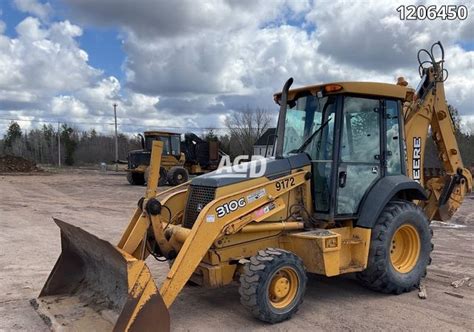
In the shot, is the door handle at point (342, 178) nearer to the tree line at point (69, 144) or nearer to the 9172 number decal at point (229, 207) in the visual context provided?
the 9172 number decal at point (229, 207)

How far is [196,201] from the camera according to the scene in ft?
18.0

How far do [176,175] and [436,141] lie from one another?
56.0 feet

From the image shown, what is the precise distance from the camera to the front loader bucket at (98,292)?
→ 4.23 metres

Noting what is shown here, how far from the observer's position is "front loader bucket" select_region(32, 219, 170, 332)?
4.23 meters

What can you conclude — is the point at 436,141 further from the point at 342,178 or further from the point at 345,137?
the point at 342,178

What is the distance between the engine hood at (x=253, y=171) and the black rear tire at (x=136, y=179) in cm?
1993

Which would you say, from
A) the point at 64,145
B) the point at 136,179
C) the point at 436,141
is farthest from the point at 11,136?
the point at 436,141

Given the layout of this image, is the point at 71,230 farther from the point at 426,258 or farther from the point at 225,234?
the point at 426,258

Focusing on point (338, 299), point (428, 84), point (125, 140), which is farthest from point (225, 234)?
point (125, 140)

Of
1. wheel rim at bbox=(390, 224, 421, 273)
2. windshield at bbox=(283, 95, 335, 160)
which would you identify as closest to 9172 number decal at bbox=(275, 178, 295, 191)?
windshield at bbox=(283, 95, 335, 160)

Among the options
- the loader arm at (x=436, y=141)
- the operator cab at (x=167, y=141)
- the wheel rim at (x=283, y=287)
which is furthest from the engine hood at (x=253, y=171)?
the operator cab at (x=167, y=141)

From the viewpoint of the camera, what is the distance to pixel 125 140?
212 feet

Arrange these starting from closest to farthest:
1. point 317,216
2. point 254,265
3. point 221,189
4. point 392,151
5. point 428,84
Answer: point 254,265 < point 221,189 < point 317,216 < point 392,151 < point 428,84

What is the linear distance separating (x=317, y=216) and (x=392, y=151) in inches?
53.0
